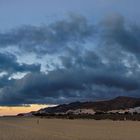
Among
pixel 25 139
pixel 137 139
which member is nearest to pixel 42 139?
pixel 25 139

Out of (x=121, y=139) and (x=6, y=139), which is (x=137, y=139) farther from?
(x=6, y=139)

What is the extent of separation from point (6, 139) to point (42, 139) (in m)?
3.69

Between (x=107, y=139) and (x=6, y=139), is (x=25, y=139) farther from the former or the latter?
(x=107, y=139)

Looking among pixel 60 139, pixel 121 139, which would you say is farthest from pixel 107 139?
pixel 60 139

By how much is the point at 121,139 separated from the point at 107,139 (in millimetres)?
1426

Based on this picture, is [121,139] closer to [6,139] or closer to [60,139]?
[60,139]

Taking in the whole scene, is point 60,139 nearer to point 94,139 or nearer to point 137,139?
point 94,139

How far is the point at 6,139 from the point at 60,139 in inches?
221

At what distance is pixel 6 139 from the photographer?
43250 millimetres

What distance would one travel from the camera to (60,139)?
44656 millimetres

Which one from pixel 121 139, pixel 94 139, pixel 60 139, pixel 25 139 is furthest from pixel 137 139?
pixel 25 139

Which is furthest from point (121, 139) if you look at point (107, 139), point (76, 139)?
point (76, 139)

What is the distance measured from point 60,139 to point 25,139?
3652 mm

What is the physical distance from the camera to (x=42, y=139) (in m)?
44.1
